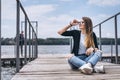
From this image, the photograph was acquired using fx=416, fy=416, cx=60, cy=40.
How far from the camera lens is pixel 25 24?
292 inches

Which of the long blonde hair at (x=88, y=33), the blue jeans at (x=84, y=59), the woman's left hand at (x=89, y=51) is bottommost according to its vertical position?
the blue jeans at (x=84, y=59)

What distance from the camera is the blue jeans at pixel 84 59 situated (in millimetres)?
5664

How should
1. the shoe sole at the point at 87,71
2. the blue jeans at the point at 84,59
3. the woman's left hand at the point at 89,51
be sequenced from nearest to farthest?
Answer: the shoe sole at the point at 87,71 → the blue jeans at the point at 84,59 → the woman's left hand at the point at 89,51

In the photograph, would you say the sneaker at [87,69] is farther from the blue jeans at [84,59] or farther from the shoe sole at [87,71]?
the blue jeans at [84,59]

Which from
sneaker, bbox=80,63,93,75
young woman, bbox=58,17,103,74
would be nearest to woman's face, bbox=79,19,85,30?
young woman, bbox=58,17,103,74

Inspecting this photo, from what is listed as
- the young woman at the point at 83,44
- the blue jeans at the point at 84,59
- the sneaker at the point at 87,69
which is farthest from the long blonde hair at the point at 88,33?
the sneaker at the point at 87,69

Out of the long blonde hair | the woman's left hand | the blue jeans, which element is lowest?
the blue jeans

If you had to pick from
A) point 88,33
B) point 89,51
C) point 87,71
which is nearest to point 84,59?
point 89,51

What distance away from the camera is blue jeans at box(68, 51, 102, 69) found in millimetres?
5664

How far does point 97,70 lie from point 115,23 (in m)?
2.19

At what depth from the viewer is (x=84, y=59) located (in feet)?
19.8

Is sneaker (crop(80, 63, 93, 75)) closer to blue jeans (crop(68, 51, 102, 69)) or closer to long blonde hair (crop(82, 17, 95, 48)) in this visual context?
blue jeans (crop(68, 51, 102, 69))

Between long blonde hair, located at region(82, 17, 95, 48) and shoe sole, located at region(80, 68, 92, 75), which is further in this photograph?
long blonde hair, located at region(82, 17, 95, 48)

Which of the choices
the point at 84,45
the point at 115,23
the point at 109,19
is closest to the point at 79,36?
the point at 84,45
